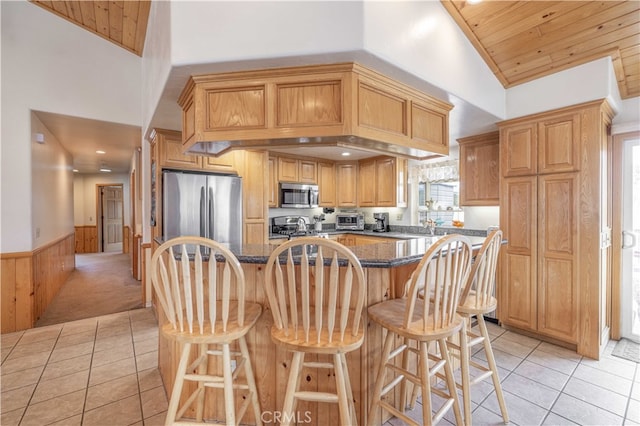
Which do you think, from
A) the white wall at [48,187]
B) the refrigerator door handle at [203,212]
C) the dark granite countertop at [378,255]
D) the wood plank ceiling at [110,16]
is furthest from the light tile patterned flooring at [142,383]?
the wood plank ceiling at [110,16]

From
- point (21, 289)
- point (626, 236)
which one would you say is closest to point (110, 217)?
point (21, 289)

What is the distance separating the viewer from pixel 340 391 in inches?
52.6

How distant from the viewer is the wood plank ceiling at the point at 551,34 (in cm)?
216

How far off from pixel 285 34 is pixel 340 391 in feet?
6.29

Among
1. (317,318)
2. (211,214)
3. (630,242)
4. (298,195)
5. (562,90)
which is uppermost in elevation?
(562,90)

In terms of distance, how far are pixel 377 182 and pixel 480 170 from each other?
63.7 inches

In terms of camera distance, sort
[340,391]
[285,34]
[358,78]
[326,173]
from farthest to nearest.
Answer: [326,173] → [358,78] → [285,34] → [340,391]

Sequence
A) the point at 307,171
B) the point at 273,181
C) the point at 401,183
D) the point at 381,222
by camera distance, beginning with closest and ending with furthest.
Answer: the point at 273,181 → the point at 401,183 → the point at 307,171 → the point at 381,222

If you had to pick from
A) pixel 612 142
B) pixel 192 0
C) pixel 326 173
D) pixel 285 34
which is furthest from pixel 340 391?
pixel 326 173

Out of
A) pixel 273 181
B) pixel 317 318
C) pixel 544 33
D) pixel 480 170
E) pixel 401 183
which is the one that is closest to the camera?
pixel 317 318

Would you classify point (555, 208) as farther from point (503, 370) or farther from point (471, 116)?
point (503, 370)

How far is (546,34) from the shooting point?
7.79ft

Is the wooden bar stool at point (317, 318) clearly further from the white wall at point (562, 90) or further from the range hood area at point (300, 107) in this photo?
the white wall at point (562, 90)

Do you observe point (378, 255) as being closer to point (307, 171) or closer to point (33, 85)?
point (307, 171)
